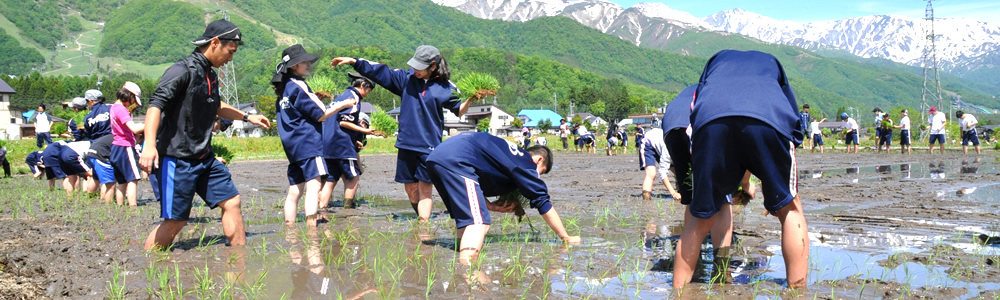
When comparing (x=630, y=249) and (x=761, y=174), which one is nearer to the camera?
(x=761, y=174)

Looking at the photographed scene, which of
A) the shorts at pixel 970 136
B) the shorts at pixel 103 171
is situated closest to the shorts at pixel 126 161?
the shorts at pixel 103 171

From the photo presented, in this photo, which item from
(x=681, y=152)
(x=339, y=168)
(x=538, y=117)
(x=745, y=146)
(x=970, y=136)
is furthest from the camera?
(x=538, y=117)

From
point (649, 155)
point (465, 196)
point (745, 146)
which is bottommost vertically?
point (465, 196)

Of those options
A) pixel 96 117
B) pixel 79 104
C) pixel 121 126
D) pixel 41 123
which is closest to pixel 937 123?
pixel 121 126

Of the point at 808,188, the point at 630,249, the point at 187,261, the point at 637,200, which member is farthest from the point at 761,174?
the point at 808,188

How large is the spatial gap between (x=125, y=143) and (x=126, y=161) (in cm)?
26

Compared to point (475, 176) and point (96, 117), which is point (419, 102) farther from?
point (96, 117)

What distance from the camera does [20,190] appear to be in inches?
466

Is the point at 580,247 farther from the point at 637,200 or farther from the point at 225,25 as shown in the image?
the point at 637,200

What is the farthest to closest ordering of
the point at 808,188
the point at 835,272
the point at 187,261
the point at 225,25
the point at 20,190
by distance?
the point at 20,190, the point at 808,188, the point at 225,25, the point at 187,261, the point at 835,272

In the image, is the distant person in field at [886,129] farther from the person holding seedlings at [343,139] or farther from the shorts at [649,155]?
the person holding seedlings at [343,139]

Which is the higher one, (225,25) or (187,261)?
(225,25)

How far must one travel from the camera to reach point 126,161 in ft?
28.7

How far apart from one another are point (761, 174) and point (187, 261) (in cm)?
389
